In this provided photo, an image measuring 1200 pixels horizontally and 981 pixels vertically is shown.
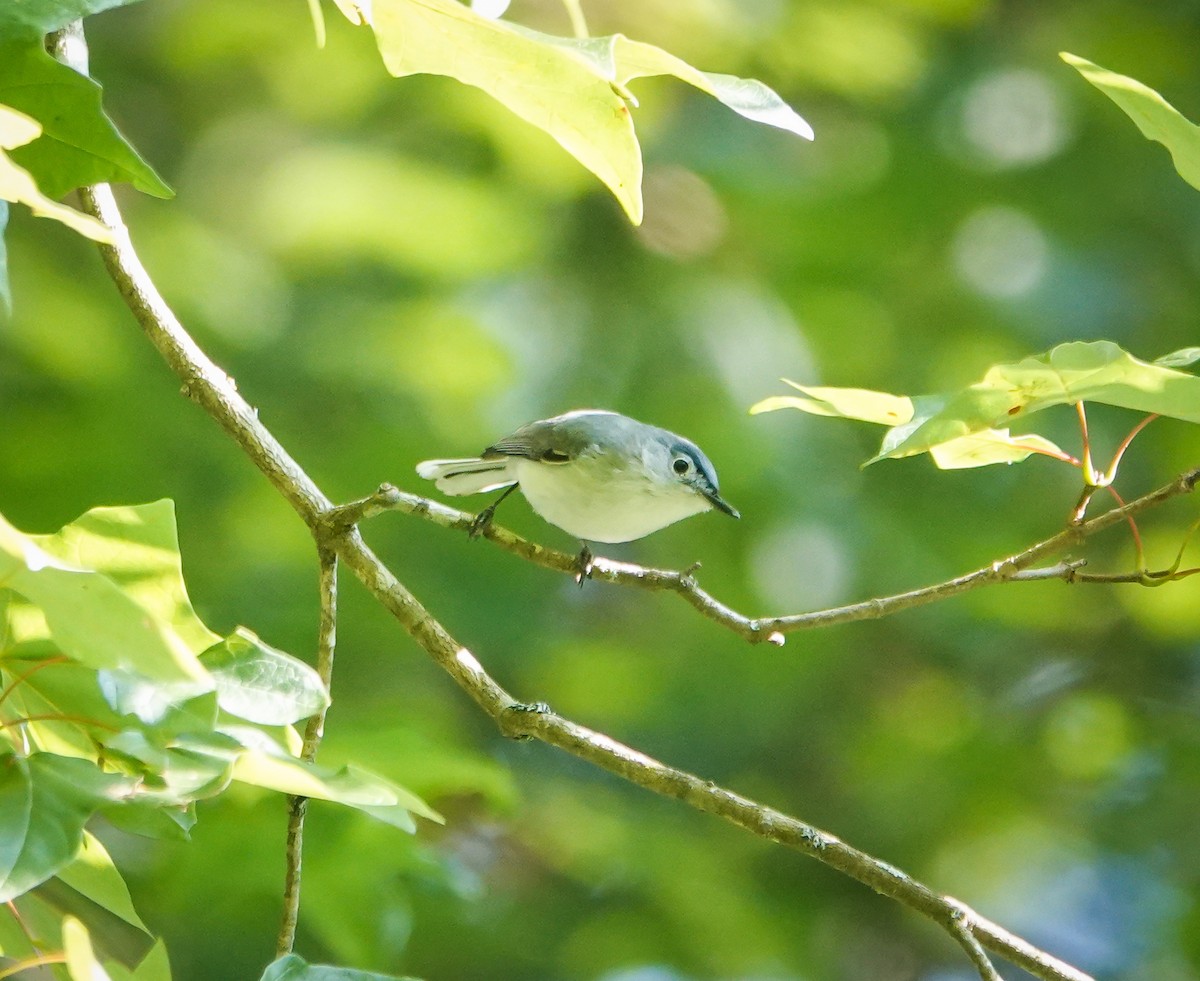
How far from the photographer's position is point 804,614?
180 centimetres

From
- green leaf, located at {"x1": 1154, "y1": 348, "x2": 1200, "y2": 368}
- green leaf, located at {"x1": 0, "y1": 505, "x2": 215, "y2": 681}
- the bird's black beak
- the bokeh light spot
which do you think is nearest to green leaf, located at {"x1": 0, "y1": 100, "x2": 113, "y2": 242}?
green leaf, located at {"x1": 0, "y1": 505, "x2": 215, "y2": 681}

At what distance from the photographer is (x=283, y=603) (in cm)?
353

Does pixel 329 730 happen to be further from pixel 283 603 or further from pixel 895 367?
pixel 895 367

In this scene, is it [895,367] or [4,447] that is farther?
[895,367]

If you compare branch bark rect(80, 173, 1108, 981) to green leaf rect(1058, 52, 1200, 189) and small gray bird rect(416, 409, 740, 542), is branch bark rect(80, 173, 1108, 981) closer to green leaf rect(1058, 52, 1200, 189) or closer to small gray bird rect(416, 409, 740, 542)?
green leaf rect(1058, 52, 1200, 189)

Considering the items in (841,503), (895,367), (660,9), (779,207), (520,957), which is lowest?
(520,957)

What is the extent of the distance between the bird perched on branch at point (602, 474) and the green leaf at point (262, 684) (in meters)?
1.64

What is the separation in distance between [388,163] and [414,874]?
7.11 ft

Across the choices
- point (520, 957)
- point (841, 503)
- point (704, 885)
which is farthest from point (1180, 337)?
point (520, 957)

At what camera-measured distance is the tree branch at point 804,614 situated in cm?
148

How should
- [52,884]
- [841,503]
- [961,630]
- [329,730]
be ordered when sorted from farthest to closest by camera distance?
[961,630] < [841,503] < [329,730] < [52,884]

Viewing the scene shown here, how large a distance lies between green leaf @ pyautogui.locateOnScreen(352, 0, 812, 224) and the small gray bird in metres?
1.69

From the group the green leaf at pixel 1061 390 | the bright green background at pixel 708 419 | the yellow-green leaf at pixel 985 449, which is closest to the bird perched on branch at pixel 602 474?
the bright green background at pixel 708 419

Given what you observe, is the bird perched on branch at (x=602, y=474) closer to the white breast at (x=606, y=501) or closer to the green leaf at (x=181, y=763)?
the white breast at (x=606, y=501)
